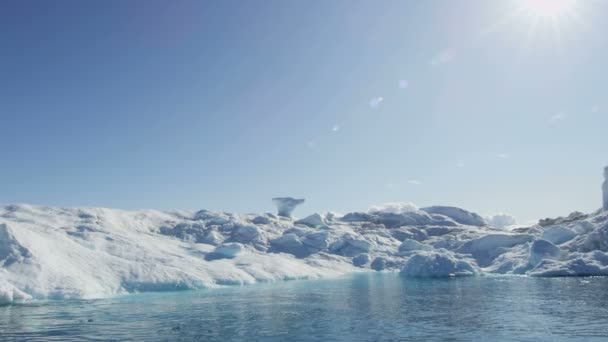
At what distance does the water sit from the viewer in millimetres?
19703

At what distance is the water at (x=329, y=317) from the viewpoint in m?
19.7

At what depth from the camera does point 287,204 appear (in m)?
118

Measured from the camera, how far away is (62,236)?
45312 mm

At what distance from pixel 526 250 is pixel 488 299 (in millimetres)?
38599

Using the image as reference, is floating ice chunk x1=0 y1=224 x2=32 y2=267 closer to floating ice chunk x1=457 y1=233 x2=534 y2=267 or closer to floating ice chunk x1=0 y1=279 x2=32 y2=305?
Answer: floating ice chunk x1=0 y1=279 x2=32 y2=305

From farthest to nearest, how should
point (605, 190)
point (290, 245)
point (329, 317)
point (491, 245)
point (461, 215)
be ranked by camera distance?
point (461, 215) < point (605, 190) < point (290, 245) < point (491, 245) < point (329, 317)

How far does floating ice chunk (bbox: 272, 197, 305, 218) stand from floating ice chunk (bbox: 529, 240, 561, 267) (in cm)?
6851

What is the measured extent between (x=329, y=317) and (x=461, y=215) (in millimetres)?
111353

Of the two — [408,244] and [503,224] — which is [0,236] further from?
[503,224]

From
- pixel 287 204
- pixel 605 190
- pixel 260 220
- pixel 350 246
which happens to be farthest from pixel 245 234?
pixel 605 190

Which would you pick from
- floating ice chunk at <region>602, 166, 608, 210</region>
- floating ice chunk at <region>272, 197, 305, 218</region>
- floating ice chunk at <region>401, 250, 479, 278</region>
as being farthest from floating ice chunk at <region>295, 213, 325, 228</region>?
floating ice chunk at <region>602, 166, 608, 210</region>

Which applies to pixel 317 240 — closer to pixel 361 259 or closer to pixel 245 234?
pixel 361 259

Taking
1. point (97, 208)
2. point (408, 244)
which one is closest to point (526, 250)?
point (408, 244)

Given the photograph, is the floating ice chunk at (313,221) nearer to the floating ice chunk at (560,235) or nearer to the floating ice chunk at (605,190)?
the floating ice chunk at (560,235)
